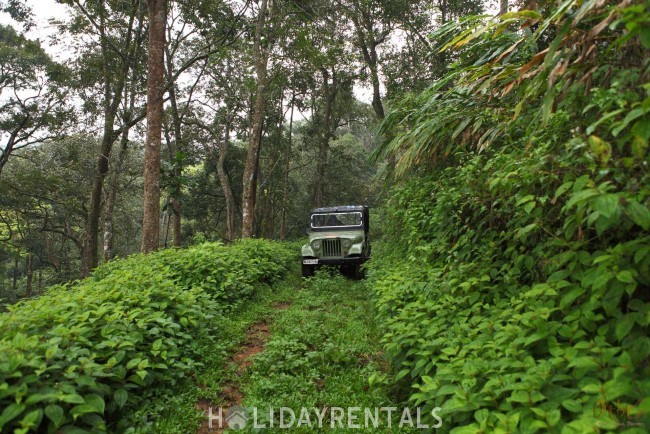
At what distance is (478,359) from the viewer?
2.56 metres

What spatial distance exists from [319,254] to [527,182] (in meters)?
7.44

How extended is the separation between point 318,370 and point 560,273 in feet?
9.02

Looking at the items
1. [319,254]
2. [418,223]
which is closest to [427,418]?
[418,223]

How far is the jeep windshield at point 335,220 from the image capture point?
36.1ft

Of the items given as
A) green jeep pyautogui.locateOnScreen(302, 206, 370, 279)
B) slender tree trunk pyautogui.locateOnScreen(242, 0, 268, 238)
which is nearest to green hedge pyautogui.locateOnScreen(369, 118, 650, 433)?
green jeep pyautogui.locateOnScreen(302, 206, 370, 279)

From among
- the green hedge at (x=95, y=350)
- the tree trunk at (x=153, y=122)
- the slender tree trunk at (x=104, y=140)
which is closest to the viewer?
the green hedge at (x=95, y=350)

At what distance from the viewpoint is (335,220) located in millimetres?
11133

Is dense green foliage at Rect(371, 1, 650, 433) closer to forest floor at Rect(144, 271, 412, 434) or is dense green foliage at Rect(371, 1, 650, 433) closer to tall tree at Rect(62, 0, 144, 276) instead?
forest floor at Rect(144, 271, 412, 434)

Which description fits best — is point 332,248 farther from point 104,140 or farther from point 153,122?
point 104,140

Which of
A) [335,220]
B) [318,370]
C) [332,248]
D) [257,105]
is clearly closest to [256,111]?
[257,105]

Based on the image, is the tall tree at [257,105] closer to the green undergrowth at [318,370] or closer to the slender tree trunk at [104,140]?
the slender tree trunk at [104,140]

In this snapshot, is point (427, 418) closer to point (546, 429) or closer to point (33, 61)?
point (546, 429)

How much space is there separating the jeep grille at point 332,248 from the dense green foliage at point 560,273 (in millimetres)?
5607

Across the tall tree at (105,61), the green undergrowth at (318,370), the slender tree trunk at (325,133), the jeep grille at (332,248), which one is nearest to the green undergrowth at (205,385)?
the green undergrowth at (318,370)
